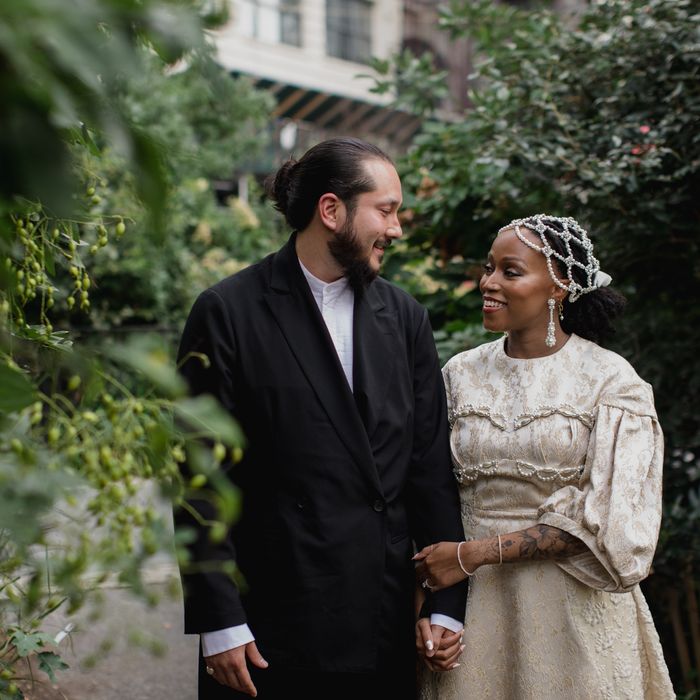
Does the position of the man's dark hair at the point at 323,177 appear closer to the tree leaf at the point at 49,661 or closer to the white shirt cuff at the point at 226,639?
the white shirt cuff at the point at 226,639

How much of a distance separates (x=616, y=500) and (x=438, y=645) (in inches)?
25.5

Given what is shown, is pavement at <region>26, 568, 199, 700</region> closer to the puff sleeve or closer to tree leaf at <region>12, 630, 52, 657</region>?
tree leaf at <region>12, 630, 52, 657</region>

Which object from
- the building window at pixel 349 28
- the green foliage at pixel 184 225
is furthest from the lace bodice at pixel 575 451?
the building window at pixel 349 28

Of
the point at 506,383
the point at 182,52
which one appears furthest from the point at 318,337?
the point at 182,52

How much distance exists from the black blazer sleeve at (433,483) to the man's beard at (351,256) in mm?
316

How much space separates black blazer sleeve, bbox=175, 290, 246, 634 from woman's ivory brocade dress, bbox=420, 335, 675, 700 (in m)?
0.70

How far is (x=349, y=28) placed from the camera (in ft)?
79.5

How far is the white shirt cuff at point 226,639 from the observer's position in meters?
2.61

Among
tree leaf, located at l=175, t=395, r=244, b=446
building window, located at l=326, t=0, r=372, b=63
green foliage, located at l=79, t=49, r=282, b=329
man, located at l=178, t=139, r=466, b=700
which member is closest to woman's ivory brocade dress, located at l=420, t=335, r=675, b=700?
man, located at l=178, t=139, r=466, b=700

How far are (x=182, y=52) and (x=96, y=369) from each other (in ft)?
1.26

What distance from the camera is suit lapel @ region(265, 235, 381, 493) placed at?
273cm

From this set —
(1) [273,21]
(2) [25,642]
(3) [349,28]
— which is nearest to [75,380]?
(2) [25,642]

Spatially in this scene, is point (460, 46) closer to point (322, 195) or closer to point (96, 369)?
point (322, 195)

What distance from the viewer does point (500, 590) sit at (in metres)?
2.84
